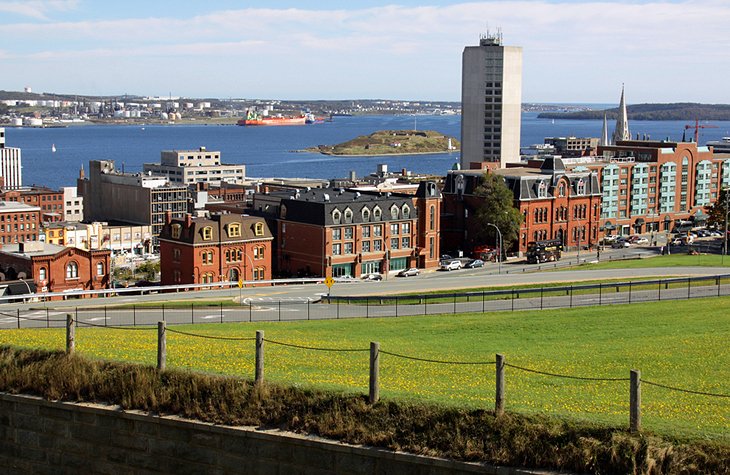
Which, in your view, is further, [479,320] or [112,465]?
[479,320]

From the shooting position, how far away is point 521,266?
9556cm

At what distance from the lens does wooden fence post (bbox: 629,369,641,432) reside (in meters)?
16.3

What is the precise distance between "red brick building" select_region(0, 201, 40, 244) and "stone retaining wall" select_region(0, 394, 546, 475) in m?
110

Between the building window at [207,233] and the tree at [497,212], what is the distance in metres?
30.8

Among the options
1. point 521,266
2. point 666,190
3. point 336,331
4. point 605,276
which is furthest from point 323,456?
point 666,190

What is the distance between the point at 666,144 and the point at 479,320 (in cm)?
10009

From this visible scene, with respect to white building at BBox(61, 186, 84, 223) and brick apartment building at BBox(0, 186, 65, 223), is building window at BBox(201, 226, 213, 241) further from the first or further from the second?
white building at BBox(61, 186, 84, 223)

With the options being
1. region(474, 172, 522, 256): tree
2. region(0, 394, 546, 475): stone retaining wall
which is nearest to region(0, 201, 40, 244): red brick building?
region(474, 172, 522, 256): tree

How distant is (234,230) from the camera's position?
273ft

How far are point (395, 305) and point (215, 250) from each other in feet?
97.6

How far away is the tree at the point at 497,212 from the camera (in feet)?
328

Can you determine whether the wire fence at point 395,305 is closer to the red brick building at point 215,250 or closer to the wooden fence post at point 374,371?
the red brick building at point 215,250

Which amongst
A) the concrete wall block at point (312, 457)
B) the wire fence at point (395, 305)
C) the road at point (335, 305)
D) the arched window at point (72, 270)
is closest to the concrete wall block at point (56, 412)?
the concrete wall block at point (312, 457)

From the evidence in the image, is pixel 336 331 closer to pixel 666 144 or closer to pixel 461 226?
pixel 461 226
